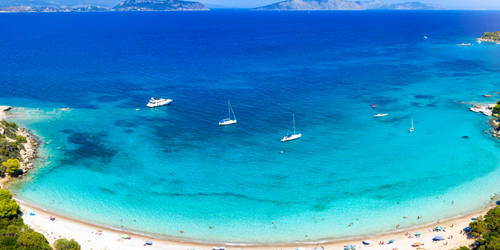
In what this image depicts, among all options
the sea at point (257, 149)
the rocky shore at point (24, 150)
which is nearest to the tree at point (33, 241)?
the sea at point (257, 149)

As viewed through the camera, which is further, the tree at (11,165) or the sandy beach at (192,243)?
the tree at (11,165)

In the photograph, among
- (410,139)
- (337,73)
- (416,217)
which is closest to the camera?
(416,217)

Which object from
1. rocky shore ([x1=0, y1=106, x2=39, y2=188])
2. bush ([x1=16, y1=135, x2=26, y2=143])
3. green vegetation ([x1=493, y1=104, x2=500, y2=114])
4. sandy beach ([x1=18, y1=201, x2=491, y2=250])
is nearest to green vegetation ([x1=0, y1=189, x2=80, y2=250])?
sandy beach ([x1=18, y1=201, x2=491, y2=250])

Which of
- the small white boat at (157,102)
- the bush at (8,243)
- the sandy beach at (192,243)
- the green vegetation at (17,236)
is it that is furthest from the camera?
the small white boat at (157,102)

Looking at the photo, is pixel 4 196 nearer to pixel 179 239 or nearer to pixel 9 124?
pixel 179 239

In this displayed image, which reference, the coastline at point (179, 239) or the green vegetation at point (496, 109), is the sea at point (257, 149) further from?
the green vegetation at point (496, 109)

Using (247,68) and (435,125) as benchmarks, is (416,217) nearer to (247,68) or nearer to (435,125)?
(435,125)

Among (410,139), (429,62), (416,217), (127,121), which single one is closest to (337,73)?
(429,62)
